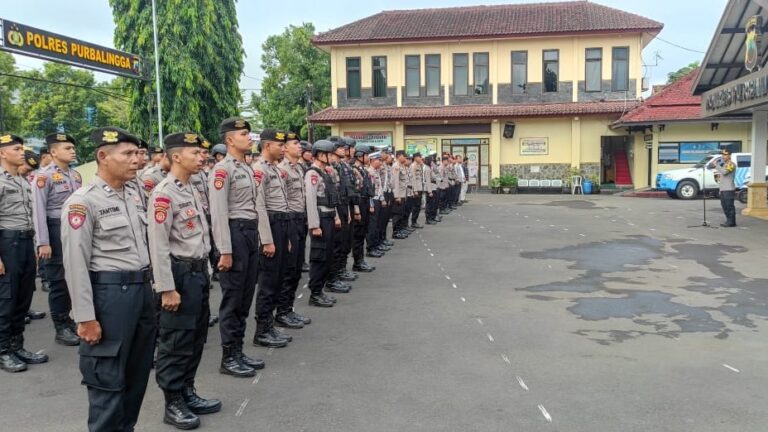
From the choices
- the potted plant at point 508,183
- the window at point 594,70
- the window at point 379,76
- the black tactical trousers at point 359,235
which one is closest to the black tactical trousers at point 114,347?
the black tactical trousers at point 359,235

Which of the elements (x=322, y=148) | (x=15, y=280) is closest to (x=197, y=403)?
(x=15, y=280)

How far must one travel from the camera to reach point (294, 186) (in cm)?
674

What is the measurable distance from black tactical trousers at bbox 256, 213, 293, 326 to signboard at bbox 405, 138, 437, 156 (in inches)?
928

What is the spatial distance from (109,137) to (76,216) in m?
0.49

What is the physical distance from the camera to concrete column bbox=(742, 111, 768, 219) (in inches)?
677

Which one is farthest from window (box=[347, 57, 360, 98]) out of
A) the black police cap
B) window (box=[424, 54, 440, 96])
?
the black police cap

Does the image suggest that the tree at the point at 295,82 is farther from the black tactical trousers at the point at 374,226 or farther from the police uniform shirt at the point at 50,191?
the police uniform shirt at the point at 50,191

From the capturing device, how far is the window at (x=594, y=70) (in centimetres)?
2839

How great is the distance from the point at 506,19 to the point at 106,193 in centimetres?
2920

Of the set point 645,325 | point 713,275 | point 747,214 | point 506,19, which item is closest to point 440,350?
point 645,325

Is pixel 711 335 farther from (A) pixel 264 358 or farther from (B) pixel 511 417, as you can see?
(A) pixel 264 358

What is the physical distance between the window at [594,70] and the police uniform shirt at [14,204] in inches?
1048

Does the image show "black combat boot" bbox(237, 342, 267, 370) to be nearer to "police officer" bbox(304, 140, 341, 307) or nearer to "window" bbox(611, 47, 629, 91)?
"police officer" bbox(304, 140, 341, 307)

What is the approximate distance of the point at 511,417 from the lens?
429 cm
